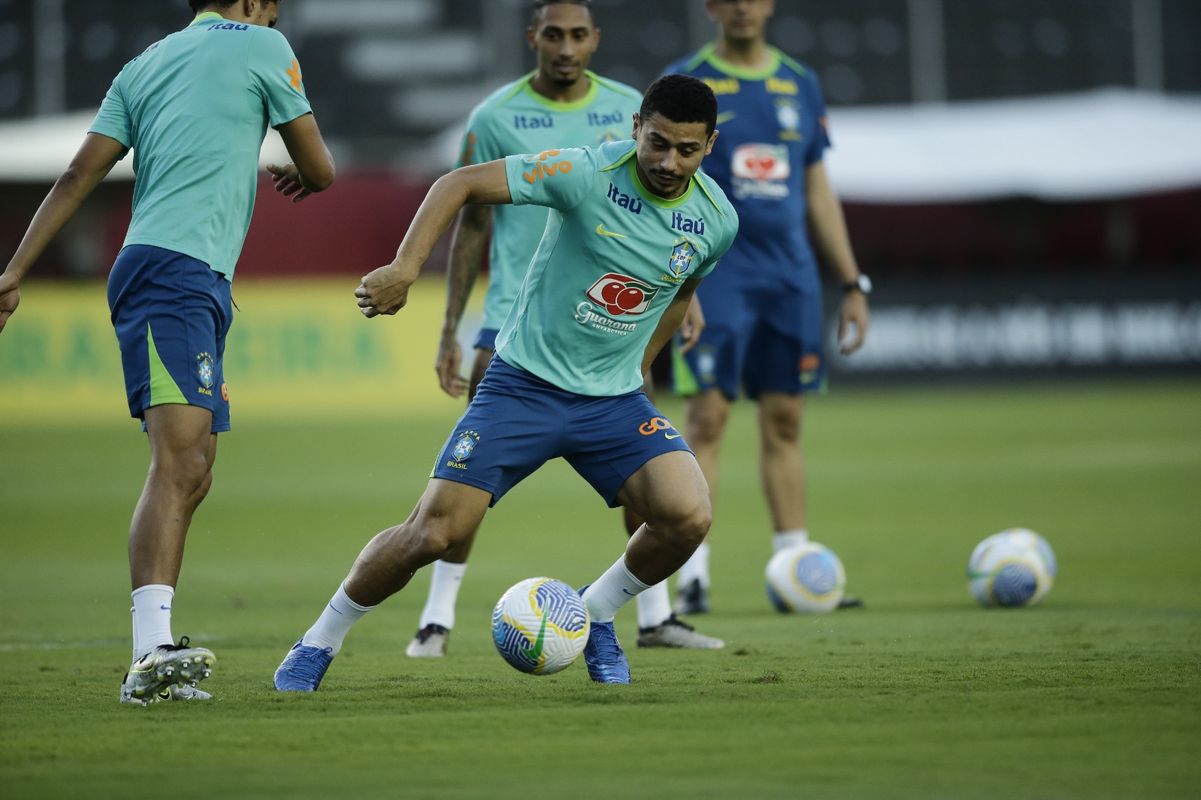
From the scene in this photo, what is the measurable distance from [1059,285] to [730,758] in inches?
833

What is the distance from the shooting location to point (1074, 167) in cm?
3234

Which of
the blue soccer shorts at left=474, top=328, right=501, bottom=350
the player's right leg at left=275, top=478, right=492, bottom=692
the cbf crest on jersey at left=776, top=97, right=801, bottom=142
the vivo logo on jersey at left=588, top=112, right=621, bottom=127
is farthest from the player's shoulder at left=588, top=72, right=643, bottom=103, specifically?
the player's right leg at left=275, top=478, right=492, bottom=692

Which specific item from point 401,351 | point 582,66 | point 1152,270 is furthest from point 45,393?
point 582,66

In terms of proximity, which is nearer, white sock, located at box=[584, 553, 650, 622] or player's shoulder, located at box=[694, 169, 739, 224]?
player's shoulder, located at box=[694, 169, 739, 224]

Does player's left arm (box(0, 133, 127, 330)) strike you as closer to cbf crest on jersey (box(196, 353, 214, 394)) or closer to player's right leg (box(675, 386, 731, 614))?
cbf crest on jersey (box(196, 353, 214, 394))

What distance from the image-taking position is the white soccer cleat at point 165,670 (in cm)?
554

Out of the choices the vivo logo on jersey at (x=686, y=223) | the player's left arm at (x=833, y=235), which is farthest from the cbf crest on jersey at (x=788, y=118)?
the vivo logo on jersey at (x=686, y=223)

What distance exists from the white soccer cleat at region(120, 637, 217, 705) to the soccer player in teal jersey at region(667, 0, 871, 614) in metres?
3.66

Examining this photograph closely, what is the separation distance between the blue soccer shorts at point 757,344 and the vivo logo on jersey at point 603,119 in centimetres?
153

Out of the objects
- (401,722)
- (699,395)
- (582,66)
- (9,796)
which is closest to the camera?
(9,796)

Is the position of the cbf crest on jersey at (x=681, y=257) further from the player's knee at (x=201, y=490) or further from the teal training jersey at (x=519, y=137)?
the player's knee at (x=201, y=490)

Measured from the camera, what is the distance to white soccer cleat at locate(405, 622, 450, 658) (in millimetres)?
7148

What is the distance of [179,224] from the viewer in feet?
19.3

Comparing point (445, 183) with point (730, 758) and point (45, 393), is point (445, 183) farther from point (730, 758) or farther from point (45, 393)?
point (45, 393)
